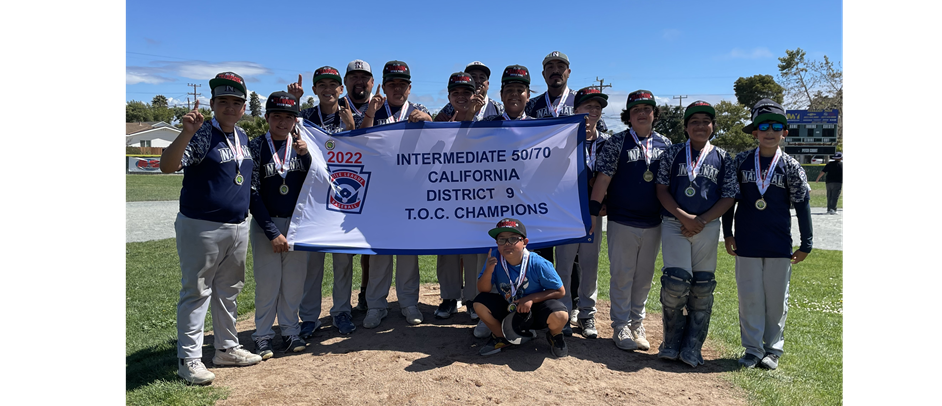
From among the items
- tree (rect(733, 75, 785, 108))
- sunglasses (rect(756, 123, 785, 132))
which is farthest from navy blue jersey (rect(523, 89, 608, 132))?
tree (rect(733, 75, 785, 108))

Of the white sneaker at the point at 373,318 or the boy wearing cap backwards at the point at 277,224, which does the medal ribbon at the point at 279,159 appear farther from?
the white sneaker at the point at 373,318

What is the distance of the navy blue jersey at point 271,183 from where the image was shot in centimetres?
536

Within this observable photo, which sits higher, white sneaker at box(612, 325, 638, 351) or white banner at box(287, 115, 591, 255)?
white banner at box(287, 115, 591, 255)

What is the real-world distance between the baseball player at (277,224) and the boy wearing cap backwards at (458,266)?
164cm

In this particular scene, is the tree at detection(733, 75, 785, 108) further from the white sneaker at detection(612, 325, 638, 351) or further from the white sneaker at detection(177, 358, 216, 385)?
the white sneaker at detection(177, 358, 216, 385)

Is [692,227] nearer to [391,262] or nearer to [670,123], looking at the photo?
[391,262]

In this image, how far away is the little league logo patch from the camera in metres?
6.00

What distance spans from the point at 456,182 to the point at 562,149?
1.16 meters

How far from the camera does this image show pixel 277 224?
5637 millimetres

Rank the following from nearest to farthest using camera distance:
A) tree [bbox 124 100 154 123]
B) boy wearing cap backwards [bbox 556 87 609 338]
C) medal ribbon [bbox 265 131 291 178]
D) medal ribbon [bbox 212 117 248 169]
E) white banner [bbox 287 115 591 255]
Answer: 1. medal ribbon [bbox 212 117 248 169]
2. medal ribbon [bbox 265 131 291 178]
3. white banner [bbox 287 115 591 255]
4. boy wearing cap backwards [bbox 556 87 609 338]
5. tree [bbox 124 100 154 123]

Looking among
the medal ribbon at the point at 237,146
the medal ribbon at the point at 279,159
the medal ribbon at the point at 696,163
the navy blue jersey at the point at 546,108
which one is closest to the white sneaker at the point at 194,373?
the medal ribbon at the point at 237,146

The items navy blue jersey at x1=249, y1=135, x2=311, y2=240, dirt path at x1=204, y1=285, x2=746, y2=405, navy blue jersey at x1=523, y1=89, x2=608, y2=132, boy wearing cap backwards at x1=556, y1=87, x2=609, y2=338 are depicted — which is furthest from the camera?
navy blue jersey at x1=523, y1=89, x2=608, y2=132

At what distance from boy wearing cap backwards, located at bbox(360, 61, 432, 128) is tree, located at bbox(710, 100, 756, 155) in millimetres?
50294

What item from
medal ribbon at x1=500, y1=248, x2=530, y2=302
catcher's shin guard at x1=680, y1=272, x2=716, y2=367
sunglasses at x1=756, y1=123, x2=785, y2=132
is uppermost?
sunglasses at x1=756, y1=123, x2=785, y2=132
